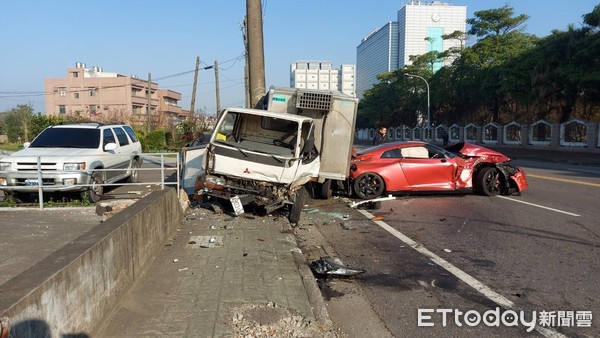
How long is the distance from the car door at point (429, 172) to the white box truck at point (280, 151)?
1.92 m

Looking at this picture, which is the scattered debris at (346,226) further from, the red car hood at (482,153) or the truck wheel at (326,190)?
the red car hood at (482,153)

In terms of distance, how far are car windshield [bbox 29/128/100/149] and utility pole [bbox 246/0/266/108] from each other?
4516mm

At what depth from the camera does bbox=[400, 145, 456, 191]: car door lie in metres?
11.5

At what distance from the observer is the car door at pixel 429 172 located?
37.6ft

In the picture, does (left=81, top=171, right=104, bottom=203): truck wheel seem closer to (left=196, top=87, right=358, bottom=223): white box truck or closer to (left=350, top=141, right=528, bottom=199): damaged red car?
(left=196, top=87, right=358, bottom=223): white box truck

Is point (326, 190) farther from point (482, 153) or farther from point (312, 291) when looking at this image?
point (312, 291)

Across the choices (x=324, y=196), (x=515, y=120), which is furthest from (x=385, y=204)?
(x=515, y=120)

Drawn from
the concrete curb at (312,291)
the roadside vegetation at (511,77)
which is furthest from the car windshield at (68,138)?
the roadside vegetation at (511,77)

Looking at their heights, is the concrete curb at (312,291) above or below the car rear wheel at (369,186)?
below

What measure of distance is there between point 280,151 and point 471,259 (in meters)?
4.19

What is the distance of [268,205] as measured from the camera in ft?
28.3

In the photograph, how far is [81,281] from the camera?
Answer: 11.9 feet

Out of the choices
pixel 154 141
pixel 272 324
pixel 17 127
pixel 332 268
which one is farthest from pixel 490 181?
pixel 17 127

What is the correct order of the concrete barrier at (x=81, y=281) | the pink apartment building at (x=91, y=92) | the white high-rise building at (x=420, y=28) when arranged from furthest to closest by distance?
1. the white high-rise building at (x=420, y=28)
2. the pink apartment building at (x=91, y=92)
3. the concrete barrier at (x=81, y=281)
